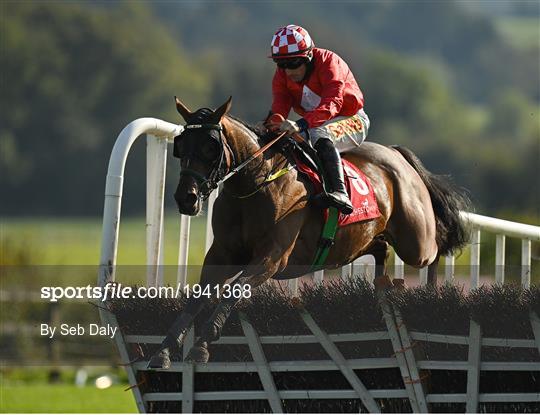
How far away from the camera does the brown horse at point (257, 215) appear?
5.53 meters

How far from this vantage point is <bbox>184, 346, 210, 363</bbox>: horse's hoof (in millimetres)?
5533

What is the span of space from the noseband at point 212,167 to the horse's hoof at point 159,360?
0.70m

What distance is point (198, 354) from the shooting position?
18.1ft

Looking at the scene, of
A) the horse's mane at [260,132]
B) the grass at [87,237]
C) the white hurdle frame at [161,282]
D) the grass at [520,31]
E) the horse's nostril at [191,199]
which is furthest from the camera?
the grass at [520,31]

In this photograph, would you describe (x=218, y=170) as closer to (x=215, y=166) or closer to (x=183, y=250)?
(x=215, y=166)

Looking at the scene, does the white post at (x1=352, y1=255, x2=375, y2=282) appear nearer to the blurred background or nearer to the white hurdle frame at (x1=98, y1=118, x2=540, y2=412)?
the white hurdle frame at (x1=98, y1=118, x2=540, y2=412)

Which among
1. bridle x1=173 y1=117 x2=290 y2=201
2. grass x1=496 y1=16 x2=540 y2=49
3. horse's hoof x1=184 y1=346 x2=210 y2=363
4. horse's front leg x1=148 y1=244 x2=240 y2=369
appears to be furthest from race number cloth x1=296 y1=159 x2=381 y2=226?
grass x1=496 y1=16 x2=540 y2=49

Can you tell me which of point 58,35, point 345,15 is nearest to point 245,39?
point 345,15

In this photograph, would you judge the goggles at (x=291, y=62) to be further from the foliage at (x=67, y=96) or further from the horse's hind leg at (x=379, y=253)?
the foliage at (x=67, y=96)

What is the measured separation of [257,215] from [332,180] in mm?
447

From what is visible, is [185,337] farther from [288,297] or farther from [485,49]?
[485,49]

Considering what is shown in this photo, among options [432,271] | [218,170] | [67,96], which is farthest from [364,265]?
[67,96]

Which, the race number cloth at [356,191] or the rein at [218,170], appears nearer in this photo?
the rein at [218,170]

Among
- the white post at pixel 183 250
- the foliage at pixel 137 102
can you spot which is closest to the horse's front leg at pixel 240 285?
the white post at pixel 183 250
